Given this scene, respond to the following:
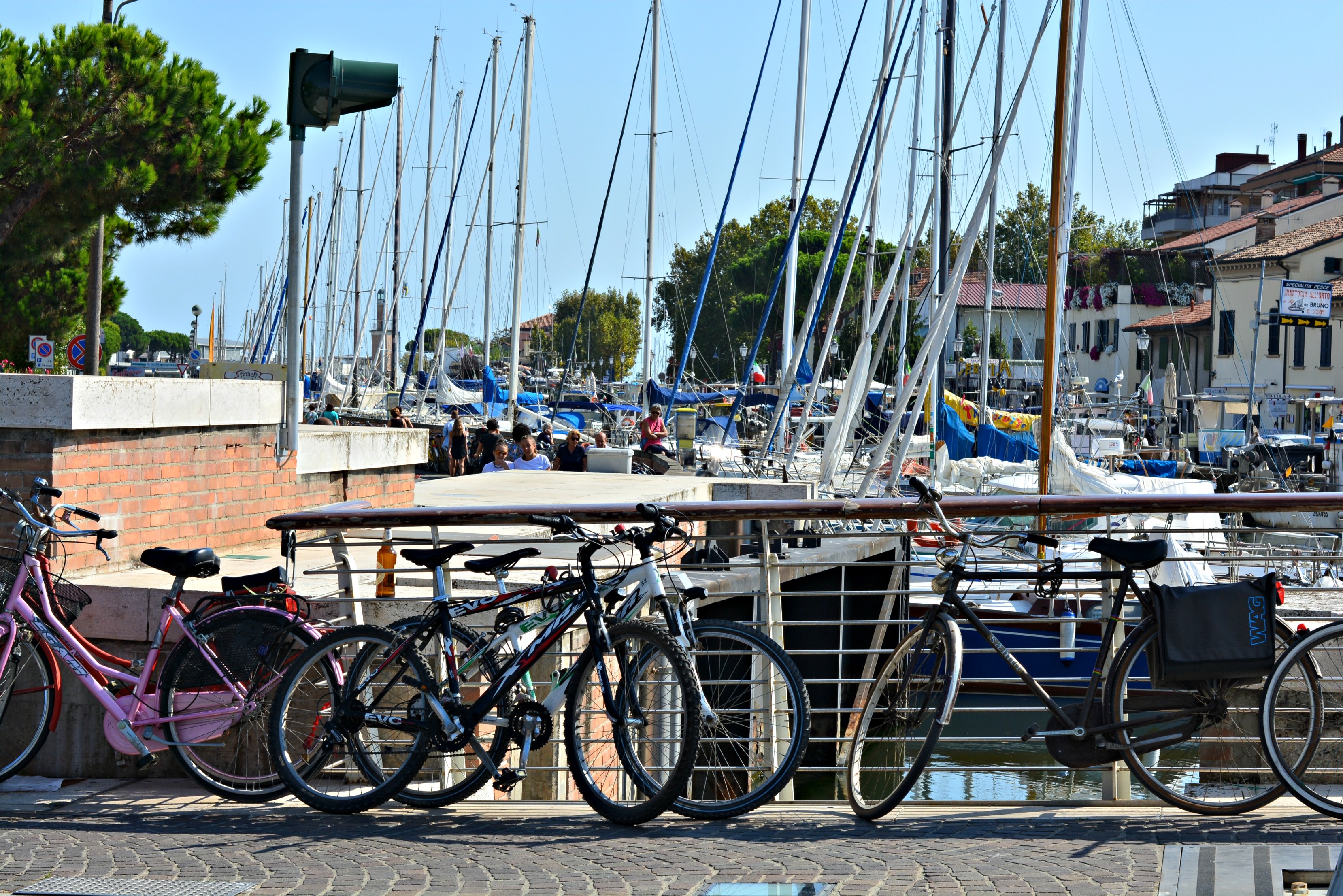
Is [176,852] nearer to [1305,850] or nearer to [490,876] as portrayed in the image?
[490,876]

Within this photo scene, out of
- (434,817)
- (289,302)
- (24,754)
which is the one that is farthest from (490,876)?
(289,302)

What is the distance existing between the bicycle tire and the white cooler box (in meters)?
15.8

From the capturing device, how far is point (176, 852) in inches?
189

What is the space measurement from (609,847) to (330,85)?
186 inches

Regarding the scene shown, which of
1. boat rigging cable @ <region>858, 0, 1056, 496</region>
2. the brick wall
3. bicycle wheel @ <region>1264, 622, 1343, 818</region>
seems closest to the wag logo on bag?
bicycle wheel @ <region>1264, 622, 1343, 818</region>

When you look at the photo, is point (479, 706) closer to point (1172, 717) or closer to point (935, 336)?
point (1172, 717)

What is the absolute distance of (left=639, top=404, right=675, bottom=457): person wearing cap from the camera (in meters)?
21.9

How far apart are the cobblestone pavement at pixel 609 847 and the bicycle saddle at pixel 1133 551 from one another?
0.96 meters

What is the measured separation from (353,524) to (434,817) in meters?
1.25

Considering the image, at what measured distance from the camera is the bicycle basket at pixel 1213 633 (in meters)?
4.87

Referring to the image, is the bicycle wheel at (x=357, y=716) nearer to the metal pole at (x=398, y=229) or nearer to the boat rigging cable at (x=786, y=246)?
the boat rigging cable at (x=786, y=246)

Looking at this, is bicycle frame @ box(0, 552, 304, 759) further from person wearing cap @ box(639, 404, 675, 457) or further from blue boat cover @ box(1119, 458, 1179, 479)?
blue boat cover @ box(1119, 458, 1179, 479)

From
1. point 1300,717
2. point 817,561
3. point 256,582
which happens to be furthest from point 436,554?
point 1300,717

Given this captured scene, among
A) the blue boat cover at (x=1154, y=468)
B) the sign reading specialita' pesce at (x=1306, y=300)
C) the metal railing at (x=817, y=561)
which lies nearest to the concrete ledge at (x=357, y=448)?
the metal railing at (x=817, y=561)
